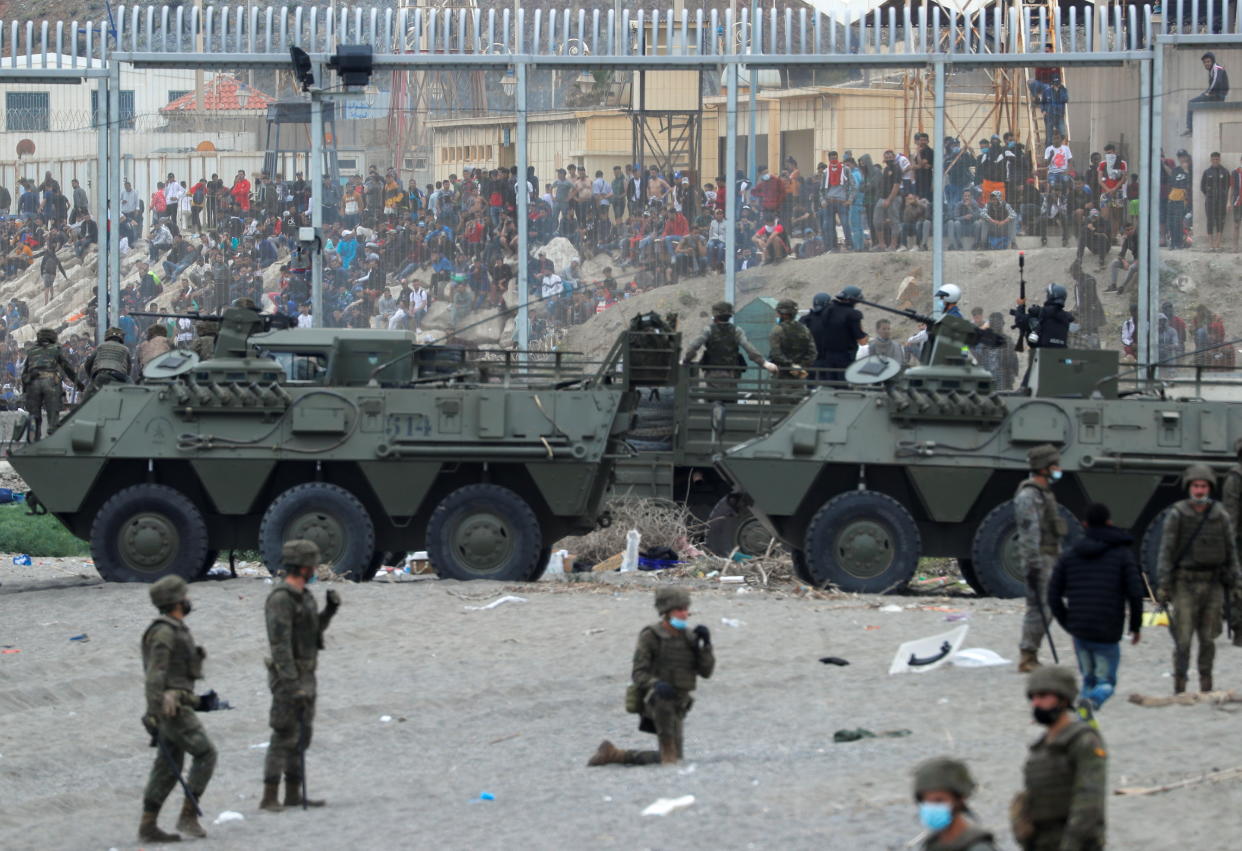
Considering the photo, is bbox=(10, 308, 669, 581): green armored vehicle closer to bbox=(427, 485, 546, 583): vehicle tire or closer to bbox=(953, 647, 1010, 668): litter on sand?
bbox=(427, 485, 546, 583): vehicle tire

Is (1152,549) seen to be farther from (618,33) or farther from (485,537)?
(618,33)

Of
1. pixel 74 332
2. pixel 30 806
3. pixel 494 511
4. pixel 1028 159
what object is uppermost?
pixel 1028 159

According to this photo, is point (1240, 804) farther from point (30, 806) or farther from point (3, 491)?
point (3, 491)

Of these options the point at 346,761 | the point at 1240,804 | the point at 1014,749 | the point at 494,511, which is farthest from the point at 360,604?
the point at 1240,804

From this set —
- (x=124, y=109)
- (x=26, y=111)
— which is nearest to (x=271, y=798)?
(x=124, y=109)

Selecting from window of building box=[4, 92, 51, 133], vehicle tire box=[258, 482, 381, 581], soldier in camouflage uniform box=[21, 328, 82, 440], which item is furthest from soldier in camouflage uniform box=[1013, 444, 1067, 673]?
window of building box=[4, 92, 51, 133]

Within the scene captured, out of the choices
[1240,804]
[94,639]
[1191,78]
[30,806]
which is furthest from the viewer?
[1191,78]

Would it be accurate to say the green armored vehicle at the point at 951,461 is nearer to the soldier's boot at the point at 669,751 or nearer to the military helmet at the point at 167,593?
the soldier's boot at the point at 669,751

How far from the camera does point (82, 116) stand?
76.4 ft

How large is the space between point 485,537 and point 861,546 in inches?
120

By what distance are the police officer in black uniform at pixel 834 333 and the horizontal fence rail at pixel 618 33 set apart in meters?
4.55

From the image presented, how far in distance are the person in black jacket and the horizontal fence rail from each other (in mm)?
12937

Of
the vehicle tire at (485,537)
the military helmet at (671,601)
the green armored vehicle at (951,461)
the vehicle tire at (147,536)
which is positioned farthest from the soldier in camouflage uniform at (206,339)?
the military helmet at (671,601)

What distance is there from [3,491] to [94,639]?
10.2 meters
